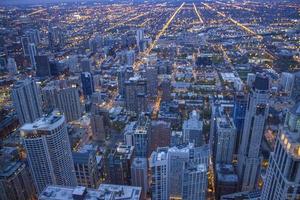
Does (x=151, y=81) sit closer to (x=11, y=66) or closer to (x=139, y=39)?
(x=11, y=66)

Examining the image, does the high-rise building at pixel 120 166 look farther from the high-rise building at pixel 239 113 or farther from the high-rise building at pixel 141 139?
the high-rise building at pixel 239 113

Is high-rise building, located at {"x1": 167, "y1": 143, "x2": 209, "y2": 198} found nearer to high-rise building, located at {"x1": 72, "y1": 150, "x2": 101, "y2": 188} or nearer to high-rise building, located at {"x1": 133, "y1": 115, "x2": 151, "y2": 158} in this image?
high-rise building, located at {"x1": 133, "y1": 115, "x2": 151, "y2": 158}

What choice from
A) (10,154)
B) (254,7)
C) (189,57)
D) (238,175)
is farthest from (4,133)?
(254,7)

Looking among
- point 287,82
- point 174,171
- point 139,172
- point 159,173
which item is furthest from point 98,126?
point 287,82

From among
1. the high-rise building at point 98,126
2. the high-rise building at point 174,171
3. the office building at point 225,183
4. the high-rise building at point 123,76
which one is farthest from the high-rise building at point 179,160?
the high-rise building at point 123,76

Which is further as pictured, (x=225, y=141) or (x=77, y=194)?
(x=225, y=141)

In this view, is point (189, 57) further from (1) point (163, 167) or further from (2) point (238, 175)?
(1) point (163, 167)
